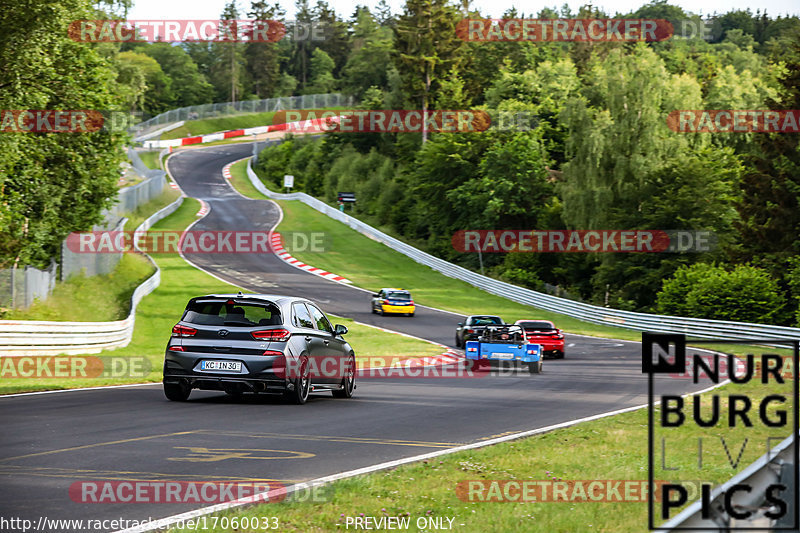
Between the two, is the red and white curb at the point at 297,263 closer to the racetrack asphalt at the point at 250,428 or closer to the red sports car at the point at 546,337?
the red sports car at the point at 546,337

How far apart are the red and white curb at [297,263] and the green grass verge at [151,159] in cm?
4217

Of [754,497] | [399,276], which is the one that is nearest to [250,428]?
[754,497]

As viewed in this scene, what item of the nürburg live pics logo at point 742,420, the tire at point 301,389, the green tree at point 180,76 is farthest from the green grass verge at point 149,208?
the green tree at point 180,76

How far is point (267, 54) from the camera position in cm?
17500

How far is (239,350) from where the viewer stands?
14156mm

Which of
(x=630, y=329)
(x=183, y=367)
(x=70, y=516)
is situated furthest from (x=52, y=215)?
(x=70, y=516)

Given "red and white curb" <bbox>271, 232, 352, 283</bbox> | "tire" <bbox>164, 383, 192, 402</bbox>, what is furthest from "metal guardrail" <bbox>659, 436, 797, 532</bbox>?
"red and white curb" <bbox>271, 232, 352, 283</bbox>

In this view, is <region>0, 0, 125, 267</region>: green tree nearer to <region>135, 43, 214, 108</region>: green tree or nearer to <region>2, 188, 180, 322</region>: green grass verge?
<region>2, 188, 180, 322</region>: green grass verge

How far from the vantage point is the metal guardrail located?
4250 mm

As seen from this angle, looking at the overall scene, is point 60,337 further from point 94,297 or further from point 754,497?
point 754,497

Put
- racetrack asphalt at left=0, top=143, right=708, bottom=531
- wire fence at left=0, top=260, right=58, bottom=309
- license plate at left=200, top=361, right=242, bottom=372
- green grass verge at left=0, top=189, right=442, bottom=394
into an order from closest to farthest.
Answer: racetrack asphalt at left=0, top=143, right=708, bottom=531
license plate at left=200, top=361, right=242, bottom=372
green grass verge at left=0, top=189, right=442, bottom=394
wire fence at left=0, top=260, right=58, bottom=309

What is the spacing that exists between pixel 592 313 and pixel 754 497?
143 ft

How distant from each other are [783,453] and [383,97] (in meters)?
104

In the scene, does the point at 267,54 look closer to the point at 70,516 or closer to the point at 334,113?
the point at 334,113
